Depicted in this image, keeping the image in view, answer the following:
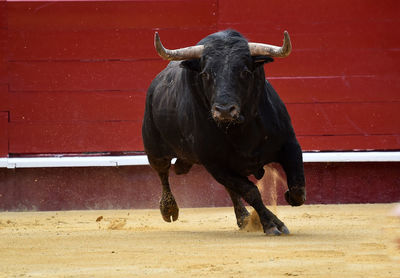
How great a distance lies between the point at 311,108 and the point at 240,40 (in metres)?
3.12

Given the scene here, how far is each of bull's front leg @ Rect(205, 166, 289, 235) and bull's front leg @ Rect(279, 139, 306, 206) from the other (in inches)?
9.0

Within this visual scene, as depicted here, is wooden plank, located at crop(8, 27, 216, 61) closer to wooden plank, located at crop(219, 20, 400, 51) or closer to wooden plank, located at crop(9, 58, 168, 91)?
wooden plank, located at crop(9, 58, 168, 91)

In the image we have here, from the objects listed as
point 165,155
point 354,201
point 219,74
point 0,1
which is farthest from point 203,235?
point 0,1

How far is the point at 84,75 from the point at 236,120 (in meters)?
3.59

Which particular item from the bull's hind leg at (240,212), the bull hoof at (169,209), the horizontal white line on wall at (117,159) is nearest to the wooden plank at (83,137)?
the horizontal white line on wall at (117,159)

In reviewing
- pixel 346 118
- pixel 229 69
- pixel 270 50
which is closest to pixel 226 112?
pixel 229 69

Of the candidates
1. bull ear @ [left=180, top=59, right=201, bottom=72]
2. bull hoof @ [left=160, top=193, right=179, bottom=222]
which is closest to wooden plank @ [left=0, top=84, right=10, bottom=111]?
bull hoof @ [left=160, top=193, right=179, bottom=222]

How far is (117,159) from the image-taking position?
8.49 m

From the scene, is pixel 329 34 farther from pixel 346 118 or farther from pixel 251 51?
pixel 251 51

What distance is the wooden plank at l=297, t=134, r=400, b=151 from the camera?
8.49 meters

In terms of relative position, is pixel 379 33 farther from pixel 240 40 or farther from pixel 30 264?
pixel 30 264

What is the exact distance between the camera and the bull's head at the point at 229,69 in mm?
5180

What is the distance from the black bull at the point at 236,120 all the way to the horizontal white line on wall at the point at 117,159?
2.33 meters

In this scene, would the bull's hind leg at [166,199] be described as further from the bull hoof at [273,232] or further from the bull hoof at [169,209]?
the bull hoof at [273,232]
